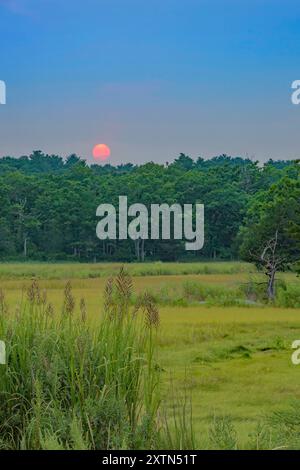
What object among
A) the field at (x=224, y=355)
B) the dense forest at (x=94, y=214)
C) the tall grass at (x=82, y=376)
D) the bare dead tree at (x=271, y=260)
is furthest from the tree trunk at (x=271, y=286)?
the dense forest at (x=94, y=214)

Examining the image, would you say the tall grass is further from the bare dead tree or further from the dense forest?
the dense forest

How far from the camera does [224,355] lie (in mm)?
14234

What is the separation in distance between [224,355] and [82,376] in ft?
30.1

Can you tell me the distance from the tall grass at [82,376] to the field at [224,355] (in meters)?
0.24

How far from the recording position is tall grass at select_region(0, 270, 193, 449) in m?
4.93

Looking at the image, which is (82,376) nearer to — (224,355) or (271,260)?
(224,355)

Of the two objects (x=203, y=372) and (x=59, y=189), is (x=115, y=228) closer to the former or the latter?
(x=59, y=189)

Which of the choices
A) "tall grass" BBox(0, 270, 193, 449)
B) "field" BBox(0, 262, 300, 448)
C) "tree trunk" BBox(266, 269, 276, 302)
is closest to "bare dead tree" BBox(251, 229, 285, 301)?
"tree trunk" BBox(266, 269, 276, 302)

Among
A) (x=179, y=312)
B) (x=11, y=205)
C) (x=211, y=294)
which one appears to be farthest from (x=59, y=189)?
(x=179, y=312)

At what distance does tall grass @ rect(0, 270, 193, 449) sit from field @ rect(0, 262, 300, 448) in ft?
0.80

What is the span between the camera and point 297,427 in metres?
6.32

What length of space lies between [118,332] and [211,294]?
22048mm

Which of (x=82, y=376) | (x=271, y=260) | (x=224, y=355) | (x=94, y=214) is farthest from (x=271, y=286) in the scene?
(x=94, y=214)

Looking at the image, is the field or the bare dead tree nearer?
the field
